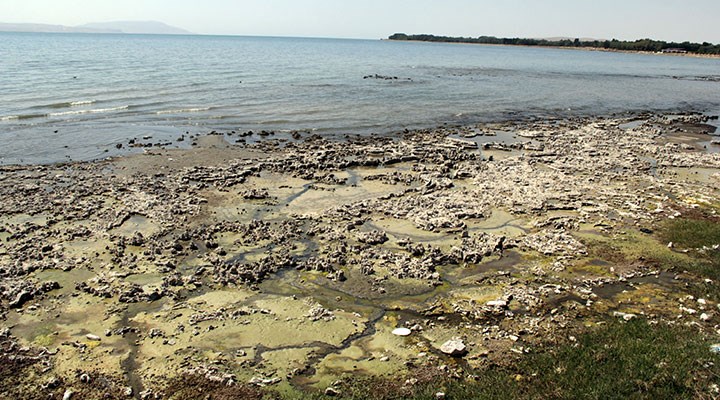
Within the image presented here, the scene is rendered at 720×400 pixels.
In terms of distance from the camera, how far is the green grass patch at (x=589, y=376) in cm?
652

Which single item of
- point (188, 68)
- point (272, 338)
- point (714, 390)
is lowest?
point (272, 338)

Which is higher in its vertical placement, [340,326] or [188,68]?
[188,68]

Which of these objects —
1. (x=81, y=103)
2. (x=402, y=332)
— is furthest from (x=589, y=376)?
(x=81, y=103)

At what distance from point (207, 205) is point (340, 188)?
473 cm

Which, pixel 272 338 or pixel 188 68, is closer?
pixel 272 338

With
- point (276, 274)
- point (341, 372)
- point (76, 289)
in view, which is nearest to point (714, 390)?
point (341, 372)

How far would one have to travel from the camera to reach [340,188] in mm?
16656

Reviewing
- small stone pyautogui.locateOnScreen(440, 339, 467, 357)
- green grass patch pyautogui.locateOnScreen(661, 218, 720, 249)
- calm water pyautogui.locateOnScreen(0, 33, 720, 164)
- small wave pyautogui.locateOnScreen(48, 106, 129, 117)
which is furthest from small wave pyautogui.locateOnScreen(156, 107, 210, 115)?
green grass patch pyautogui.locateOnScreen(661, 218, 720, 249)

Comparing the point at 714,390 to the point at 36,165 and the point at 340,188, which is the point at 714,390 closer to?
the point at 340,188

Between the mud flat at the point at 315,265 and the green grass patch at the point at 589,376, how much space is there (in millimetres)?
366

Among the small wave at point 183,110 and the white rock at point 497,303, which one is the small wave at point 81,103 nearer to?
the small wave at point 183,110

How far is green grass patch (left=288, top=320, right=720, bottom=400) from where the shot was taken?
257 inches

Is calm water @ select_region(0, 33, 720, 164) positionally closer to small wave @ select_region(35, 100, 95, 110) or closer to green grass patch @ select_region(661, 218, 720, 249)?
small wave @ select_region(35, 100, 95, 110)

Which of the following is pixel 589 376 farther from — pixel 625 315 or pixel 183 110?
pixel 183 110
